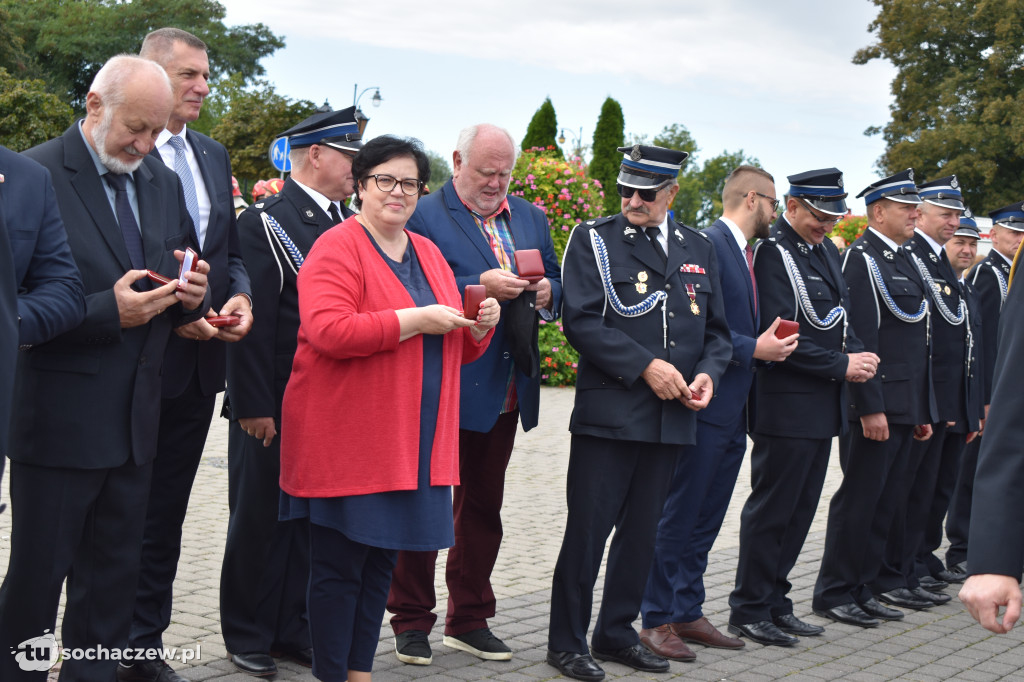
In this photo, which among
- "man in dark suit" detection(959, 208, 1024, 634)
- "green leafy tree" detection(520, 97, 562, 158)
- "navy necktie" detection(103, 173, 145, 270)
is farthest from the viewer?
"green leafy tree" detection(520, 97, 562, 158)

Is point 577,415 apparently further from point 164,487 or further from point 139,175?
point 139,175

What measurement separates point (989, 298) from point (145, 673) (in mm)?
6534

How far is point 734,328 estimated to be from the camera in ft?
19.6

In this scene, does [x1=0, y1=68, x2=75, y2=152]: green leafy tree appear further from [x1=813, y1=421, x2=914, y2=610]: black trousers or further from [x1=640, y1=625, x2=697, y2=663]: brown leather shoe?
[x1=640, y1=625, x2=697, y2=663]: brown leather shoe

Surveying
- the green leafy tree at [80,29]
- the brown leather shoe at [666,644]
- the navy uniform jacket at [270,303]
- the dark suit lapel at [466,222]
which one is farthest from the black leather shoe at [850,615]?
the green leafy tree at [80,29]

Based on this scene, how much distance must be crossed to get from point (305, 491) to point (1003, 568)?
2.52m

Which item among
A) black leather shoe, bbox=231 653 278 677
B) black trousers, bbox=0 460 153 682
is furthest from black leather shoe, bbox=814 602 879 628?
black trousers, bbox=0 460 153 682

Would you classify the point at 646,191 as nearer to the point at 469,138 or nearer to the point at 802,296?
the point at 469,138

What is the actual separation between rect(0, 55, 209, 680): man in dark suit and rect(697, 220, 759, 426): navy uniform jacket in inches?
109

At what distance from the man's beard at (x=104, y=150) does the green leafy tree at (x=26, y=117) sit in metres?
29.3

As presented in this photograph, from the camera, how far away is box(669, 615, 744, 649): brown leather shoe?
5.77 metres

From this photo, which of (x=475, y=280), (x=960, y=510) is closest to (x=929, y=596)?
(x=960, y=510)

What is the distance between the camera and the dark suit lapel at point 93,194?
3908 millimetres

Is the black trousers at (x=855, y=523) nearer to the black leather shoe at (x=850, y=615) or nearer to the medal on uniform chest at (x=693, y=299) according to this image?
the black leather shoe at (x=850, y=615)
